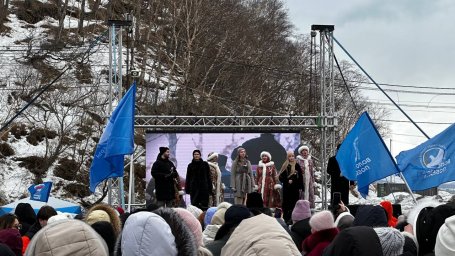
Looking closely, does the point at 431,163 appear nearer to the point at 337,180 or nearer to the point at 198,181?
the point at 337,180

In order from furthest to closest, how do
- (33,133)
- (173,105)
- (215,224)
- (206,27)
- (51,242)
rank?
(206,27), (173,105), (33,133), (215,224), (51,242)

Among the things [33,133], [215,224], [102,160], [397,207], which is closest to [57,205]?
[102,160]

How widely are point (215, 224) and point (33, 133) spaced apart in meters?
30.8

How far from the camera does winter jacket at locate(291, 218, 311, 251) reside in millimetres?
7410

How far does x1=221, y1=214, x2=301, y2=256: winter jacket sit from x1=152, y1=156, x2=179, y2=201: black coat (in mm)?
12404

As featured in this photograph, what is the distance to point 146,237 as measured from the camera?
165 inches

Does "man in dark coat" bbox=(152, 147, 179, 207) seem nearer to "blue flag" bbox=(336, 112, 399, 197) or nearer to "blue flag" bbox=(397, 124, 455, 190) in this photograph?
"blue flag" bbox=(336, 112, 399, 197)

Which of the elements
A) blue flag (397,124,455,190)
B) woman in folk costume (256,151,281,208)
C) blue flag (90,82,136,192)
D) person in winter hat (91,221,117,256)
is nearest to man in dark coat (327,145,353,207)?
woman in folk costume (256,151,281,208)

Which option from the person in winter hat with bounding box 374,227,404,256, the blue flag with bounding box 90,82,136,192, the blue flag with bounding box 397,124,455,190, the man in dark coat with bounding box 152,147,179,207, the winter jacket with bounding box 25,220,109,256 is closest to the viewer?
the winter jacket with bounding box 25,220,109,256

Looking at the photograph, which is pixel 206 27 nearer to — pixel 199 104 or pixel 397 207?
pixel 199 104

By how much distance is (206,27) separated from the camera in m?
49.3

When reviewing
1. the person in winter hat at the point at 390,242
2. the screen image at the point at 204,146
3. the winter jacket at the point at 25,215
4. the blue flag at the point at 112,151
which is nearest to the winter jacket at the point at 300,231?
the person in winter hat at the point at 390,242

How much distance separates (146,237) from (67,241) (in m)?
0.52

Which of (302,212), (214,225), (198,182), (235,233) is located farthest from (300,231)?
(198,182)
